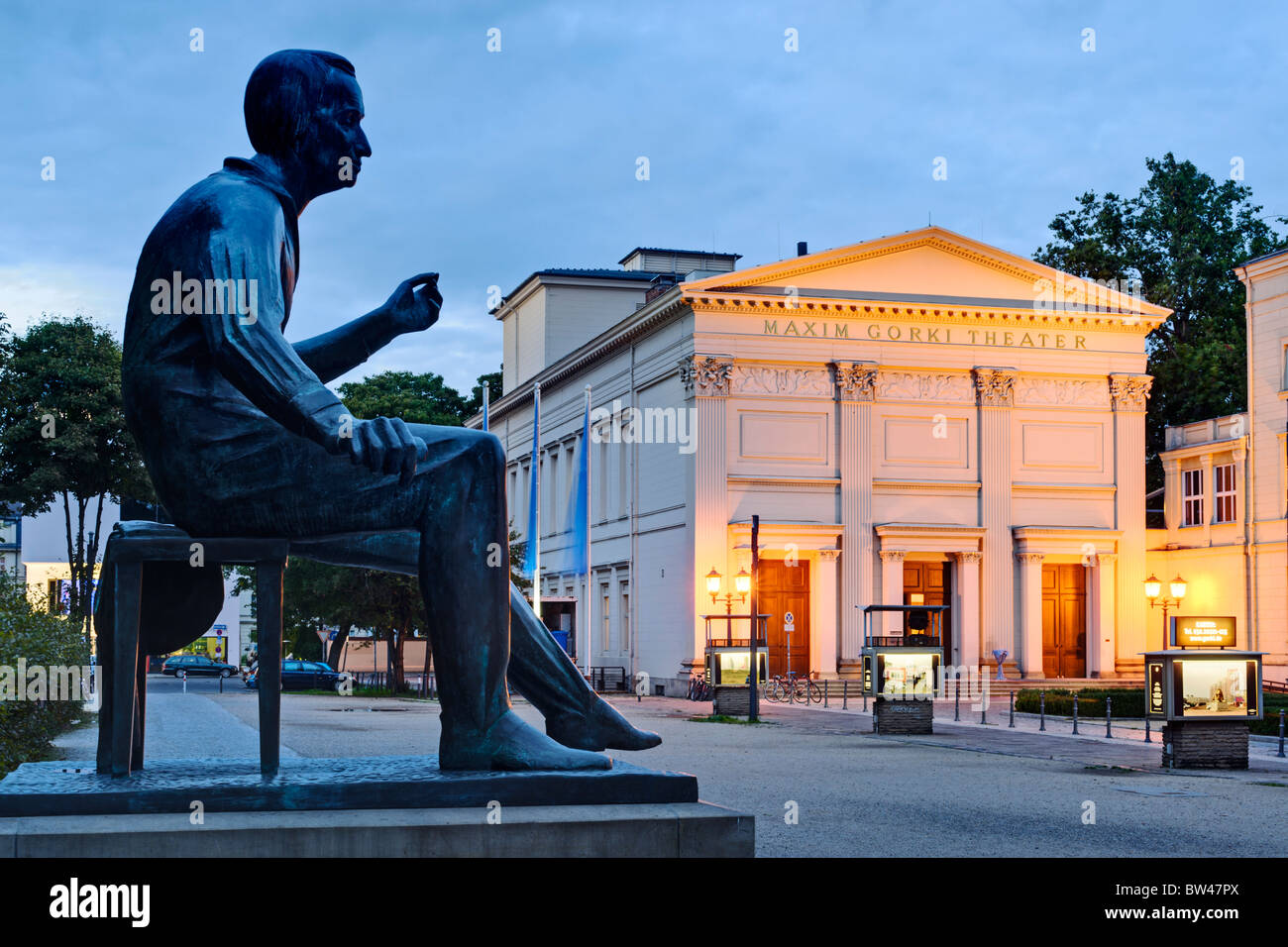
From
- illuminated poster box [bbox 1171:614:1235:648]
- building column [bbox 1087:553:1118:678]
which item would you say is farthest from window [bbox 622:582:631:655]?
illuminated poster box [bbox 1171:614:1235:648]

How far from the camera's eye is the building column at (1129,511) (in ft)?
193

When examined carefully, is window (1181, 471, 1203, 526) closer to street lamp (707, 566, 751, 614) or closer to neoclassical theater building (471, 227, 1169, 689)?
neoclassical theater building (471, 227, 1169, 689)

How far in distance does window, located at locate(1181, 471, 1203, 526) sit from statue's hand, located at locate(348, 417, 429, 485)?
56.2 meters

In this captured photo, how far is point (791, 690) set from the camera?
51312mm

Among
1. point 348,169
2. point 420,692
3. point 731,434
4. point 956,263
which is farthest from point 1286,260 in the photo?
point 348,169

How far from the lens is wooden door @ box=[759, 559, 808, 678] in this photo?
5600 cm

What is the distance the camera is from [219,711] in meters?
35.2

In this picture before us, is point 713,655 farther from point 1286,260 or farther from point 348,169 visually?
point 348,169

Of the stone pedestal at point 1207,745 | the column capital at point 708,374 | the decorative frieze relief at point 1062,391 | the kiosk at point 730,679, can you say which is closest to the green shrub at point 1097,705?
the kiosk at point 730,679

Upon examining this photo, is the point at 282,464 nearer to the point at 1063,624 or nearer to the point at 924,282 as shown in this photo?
the point at 924,282

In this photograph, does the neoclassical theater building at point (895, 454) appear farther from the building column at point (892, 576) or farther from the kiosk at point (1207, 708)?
the kiosk at point (1207, 708)

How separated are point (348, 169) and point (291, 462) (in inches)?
42.3
